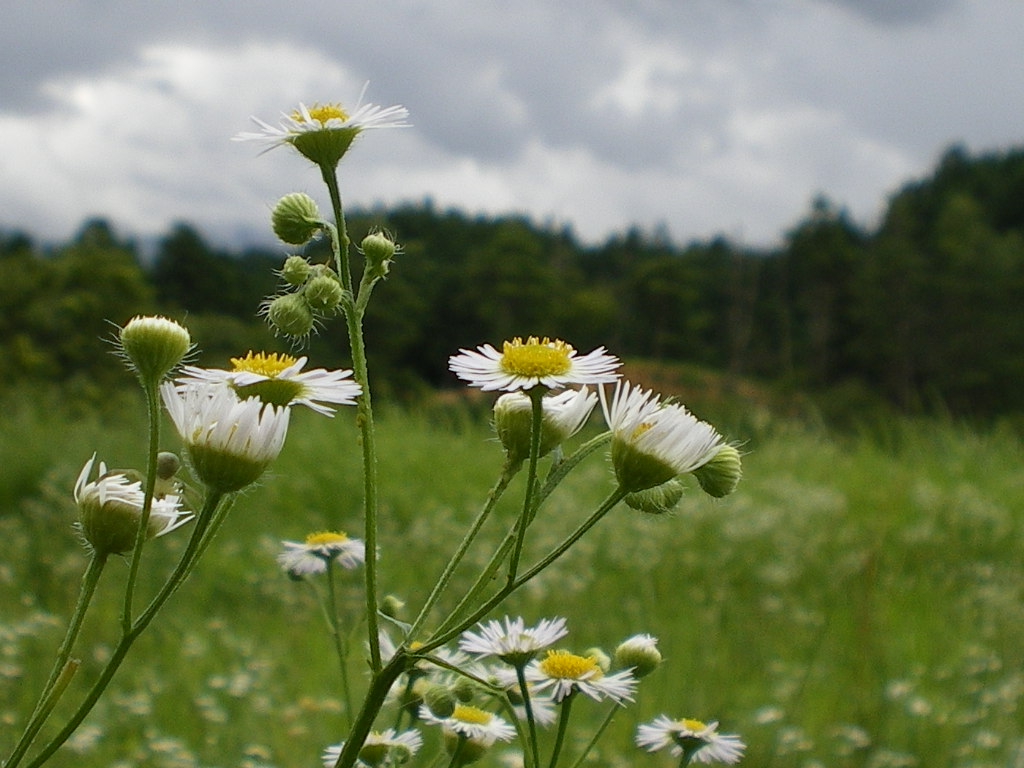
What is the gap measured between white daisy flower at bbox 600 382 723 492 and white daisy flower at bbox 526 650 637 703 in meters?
0.18

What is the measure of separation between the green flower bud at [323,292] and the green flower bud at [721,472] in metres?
0.30

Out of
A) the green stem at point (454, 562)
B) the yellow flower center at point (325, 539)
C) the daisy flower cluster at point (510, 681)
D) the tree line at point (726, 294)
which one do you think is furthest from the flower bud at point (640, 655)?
the tree line at point (726, 294)

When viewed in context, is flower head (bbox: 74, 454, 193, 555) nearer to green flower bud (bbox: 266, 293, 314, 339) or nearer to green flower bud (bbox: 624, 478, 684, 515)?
green flower bud (bbox: 266, 293, 314, 339)

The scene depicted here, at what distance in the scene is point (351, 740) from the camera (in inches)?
24.5

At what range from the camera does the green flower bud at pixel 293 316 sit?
712 millimetres

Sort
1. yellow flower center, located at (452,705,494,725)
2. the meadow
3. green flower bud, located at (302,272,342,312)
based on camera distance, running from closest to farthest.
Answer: green flower bud, located at (302,272,342,312) → yellow flower center, located at (452,705,494,725) → the meadow

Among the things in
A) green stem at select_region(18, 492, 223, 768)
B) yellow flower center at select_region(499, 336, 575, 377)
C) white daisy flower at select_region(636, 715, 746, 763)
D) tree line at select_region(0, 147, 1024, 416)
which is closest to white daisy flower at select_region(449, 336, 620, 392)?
→ yellow flower center at select_region(499, 336, 575, 377)

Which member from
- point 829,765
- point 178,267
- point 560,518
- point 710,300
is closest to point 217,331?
point 178,267

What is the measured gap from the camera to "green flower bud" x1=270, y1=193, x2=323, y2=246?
0.76 m

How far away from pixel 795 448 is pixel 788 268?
40.2m

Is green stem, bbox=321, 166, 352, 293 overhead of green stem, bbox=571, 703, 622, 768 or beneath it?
overhead

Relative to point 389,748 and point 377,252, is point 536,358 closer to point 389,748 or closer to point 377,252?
point 377,252

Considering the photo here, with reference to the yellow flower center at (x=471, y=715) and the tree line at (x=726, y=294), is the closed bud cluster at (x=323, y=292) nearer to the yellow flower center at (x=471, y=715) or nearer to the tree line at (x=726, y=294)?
the yellow flower center at (x=471, y=715)

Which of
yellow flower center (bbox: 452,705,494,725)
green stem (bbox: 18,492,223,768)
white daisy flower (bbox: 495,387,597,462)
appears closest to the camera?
green stem (bbox: 18,492,223,768)
